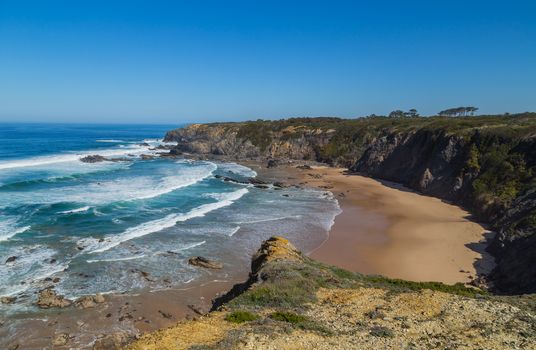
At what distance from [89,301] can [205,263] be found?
22.8ft

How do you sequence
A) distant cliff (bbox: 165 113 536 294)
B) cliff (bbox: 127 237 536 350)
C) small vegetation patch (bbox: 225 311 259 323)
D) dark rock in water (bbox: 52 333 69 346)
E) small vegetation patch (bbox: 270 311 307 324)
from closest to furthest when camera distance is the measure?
cliff (bbox: 127 237 536 350) → small vegetation patch (bbox: 225 311 259 323) → small vegetation patch (bbox: 270 311 307 324) → dark rock in water (bbox: 52 333 69 346) → distant cliff (bbox: 165 113 536 294)

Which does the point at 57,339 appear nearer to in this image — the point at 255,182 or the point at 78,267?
the point at 78,267

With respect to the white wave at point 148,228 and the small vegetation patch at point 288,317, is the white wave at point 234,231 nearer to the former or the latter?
the white wave at point 148,228

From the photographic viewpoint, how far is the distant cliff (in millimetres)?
22766

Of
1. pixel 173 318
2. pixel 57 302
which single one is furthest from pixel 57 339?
pixel 173 318

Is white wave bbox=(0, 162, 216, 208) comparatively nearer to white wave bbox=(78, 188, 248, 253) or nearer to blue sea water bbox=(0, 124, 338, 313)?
blue sea water bbox=(0, 124, 338, 313)

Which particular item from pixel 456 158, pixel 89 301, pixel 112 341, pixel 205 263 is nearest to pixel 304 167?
pixel 456 158

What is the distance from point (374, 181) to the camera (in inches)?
2149

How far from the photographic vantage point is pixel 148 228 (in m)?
30.4

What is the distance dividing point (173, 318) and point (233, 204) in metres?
22.3

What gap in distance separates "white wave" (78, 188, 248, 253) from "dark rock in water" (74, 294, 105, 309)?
689cm

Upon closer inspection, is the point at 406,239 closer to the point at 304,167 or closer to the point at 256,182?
the point at 256,182

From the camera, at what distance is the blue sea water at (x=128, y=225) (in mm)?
21531

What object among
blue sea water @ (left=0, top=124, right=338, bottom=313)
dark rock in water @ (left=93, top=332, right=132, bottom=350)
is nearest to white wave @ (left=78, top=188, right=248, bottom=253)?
blue sea water @ (left=0, top=124, right=338, bottom=313)
